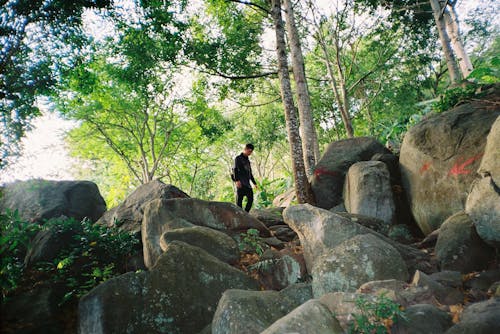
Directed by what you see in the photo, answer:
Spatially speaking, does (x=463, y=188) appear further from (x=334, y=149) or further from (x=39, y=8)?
(x=39, y=8)

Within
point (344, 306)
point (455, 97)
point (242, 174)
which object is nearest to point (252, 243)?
point (242, 174)

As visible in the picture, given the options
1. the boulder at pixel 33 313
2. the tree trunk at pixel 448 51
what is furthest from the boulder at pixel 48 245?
the tree trunk at pixel 448 51

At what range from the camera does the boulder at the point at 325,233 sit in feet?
16.6

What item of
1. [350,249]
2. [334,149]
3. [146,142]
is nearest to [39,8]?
[350,249]

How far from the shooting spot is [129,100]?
566 inches

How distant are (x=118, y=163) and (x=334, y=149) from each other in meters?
14.1

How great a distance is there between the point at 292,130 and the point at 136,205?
4.77 metres

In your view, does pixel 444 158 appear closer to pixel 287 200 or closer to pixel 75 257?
pixel 287 200

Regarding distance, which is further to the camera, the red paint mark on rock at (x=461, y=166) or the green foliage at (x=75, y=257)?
the red paint mark on rock at (x=461, y=166)

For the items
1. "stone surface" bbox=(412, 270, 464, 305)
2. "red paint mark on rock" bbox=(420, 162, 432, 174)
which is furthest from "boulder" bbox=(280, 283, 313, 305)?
"red paint mark on rock" bbox=(420, 162, 432, 174)

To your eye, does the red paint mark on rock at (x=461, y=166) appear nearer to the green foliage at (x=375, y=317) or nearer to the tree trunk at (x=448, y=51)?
the green foliage at (x=375, y=317)

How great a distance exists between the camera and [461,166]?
629 centimetres

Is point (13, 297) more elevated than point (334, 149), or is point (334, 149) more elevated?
point (334, 149)

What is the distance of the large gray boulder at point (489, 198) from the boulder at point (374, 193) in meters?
2.43
